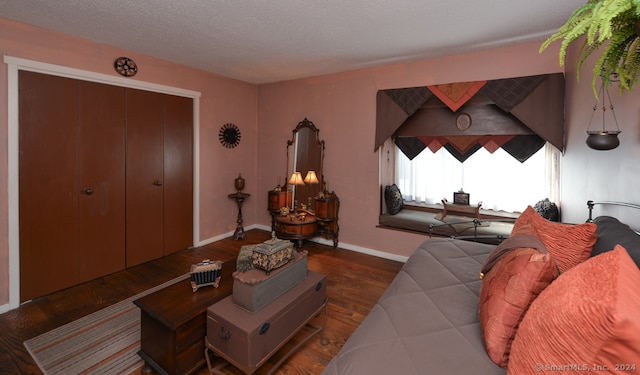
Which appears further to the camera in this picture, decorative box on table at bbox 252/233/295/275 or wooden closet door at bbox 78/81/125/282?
wooden closet door at bbox 78/81/125/282

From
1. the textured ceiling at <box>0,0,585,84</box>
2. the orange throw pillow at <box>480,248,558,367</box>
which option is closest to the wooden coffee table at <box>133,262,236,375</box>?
the orange throw pillow at <box>480,248,558,367</box>

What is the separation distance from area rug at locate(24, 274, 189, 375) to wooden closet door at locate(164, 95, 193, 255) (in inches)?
59.8

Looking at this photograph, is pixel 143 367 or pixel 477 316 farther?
pixel 143 367

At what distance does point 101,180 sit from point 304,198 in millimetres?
2598

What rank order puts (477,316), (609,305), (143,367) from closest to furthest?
(609,305) → (477,316) → (143,367)

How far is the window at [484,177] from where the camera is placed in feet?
11.7

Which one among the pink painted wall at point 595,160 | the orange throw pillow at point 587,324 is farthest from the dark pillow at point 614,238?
the orange throw pillow at point 587,324

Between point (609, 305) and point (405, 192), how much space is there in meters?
4.03

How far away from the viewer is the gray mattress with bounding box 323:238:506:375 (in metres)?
1.02

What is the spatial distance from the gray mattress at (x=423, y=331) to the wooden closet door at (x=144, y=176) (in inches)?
129

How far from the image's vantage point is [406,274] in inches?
69.5

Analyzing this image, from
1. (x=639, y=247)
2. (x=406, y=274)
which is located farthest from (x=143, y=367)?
(x=639, y=247)

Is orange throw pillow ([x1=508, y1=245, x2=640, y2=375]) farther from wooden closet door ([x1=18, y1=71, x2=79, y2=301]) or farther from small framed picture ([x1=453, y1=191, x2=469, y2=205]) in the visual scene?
wooden closet door ([x1=18, y1=71, x2=79, y2=301])

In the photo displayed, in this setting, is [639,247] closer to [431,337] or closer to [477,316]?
[477,316]
